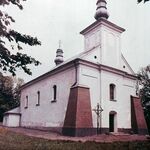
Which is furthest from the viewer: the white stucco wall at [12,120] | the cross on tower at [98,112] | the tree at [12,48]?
the white stucco wall at [12,120]

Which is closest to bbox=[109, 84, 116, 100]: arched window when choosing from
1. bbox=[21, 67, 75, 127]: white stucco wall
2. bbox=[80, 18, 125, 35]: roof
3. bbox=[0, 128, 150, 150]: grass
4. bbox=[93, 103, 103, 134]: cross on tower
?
bbox=[93, 103, 103, 134]: cross on tower

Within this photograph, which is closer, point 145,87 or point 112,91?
point 112,91

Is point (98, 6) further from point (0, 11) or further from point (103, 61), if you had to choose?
point (0, 11)

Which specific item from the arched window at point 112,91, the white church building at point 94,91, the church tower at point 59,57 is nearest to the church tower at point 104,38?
the white church building at point 94,91

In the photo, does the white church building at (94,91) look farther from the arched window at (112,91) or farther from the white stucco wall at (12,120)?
the white stucco wall at (12,120)

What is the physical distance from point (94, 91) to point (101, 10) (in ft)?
30.4

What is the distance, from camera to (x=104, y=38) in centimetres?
2530

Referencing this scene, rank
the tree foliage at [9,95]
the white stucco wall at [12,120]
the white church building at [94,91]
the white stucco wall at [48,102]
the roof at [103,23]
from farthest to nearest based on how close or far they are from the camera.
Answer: the tree foliage at [9,95], the white stucco wall at [12,120], the roof at [103,23], the white stucco wall at [48,102], the white church building at [94,91]

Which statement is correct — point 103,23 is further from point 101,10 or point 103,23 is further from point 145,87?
point 145,87

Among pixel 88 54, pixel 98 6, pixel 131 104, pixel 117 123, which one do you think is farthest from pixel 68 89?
pixel 98 6

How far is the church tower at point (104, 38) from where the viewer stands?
24891mm

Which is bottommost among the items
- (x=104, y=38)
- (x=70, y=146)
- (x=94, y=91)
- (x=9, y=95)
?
(x=70, y=146)

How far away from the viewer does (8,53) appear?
359 inches

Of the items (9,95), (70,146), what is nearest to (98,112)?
(70,146)
